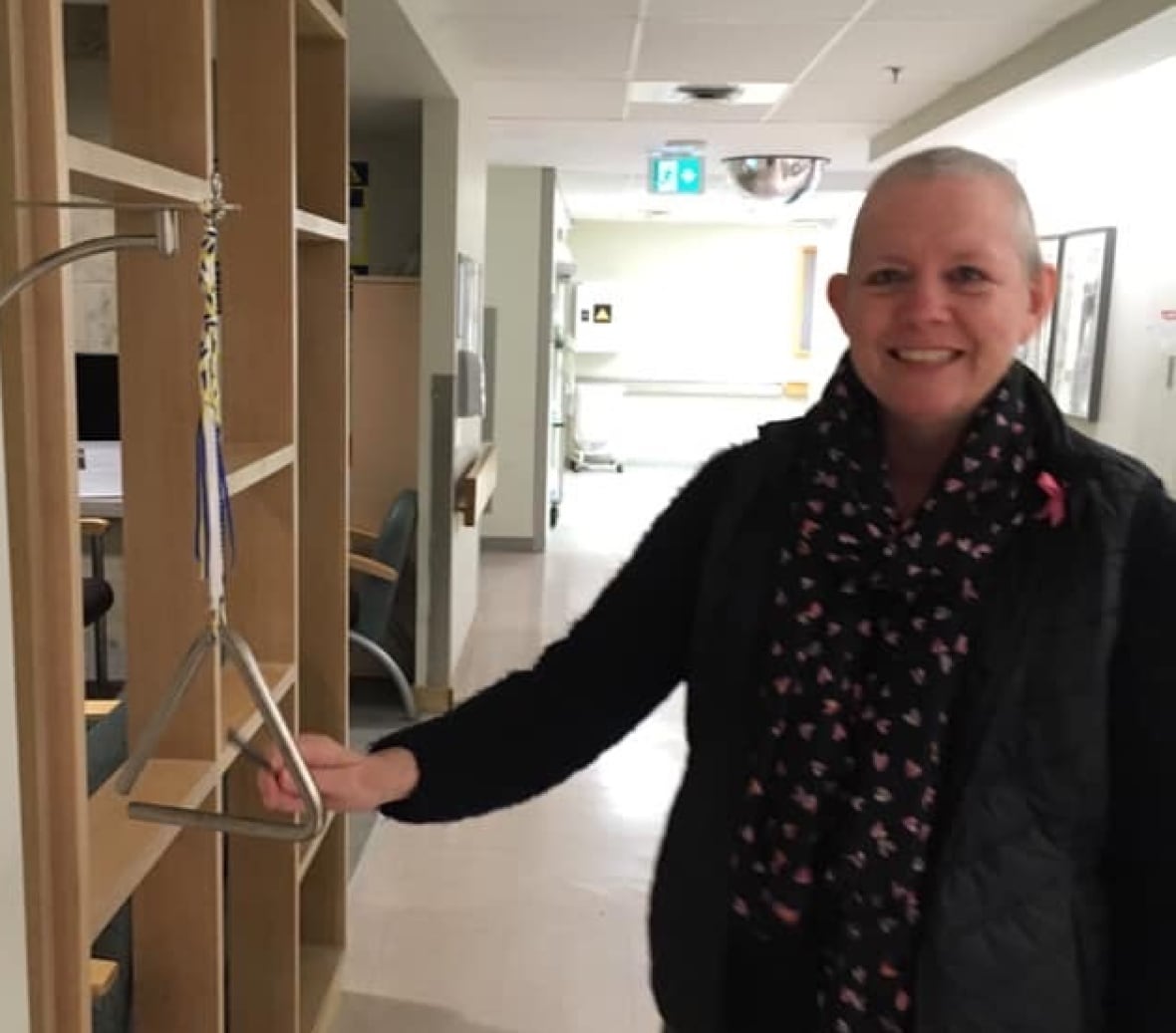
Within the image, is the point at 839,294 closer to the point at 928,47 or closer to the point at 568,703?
the point at 568,703

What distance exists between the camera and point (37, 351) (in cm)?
108

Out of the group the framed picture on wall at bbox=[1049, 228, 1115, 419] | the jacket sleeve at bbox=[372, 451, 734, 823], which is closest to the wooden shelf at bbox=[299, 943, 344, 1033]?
the jacket sleeve at bbox=[372, 451, 734, 823]

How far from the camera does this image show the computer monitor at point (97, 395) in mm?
4180

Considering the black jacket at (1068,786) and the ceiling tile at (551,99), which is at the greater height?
the ceiling tile at (551,99)

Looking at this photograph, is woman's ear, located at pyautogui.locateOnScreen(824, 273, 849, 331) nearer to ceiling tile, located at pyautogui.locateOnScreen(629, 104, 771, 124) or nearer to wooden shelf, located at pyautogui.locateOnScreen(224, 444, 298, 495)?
wooden shelf, located at pyautogui.locateOnScreen(224, 444, 298, 495)

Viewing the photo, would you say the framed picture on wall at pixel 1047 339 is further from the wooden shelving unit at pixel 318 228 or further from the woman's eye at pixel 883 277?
the woman's eye at pixel 883 277

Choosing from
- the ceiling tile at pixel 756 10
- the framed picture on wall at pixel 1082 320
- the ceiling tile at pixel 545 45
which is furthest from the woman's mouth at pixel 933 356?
the framed picture on wall at pixel 1082 320

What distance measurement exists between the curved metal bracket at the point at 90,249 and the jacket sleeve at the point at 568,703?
22.2 inches

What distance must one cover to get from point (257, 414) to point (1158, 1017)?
1533mm

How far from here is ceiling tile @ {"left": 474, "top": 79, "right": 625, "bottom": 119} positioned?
14.7 ft

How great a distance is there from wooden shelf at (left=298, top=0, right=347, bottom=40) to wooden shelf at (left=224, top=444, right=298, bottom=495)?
748 millimetres

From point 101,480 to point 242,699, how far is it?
1895 mm

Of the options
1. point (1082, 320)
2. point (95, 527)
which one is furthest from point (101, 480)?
point (1082, 320)

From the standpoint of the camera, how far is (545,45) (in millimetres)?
3840
